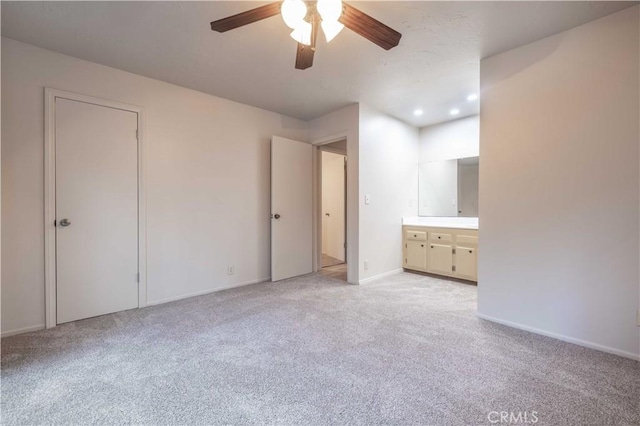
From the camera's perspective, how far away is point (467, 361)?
5.93 ft

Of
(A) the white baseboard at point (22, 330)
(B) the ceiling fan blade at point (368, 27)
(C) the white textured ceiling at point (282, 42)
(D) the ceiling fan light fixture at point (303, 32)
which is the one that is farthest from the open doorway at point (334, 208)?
(A) the white baseboard at point (22, 330)

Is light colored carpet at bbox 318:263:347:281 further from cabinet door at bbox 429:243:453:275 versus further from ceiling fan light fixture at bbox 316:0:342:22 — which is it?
ceiling fan light fixture at bbox 316:0:342:22

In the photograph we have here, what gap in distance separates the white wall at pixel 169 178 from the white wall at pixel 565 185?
103 inches

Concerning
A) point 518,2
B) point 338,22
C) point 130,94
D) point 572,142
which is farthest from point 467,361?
point 130,94

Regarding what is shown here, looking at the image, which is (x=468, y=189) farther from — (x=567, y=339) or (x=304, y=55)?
(x=304, y=55)

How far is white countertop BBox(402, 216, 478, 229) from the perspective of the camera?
13.3ft

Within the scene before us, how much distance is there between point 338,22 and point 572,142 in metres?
1.91

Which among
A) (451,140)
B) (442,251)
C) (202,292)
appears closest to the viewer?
(202,292)

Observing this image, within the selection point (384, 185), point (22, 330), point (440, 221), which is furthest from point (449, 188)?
point (22, 330)

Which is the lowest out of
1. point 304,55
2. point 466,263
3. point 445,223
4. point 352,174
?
point 466,263

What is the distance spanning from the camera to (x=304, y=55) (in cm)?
177

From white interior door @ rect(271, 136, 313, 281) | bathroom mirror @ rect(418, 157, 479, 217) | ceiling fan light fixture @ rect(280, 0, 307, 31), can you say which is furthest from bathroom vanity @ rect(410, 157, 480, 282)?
ceiling fan light fixture @ rect(280, 0, 307, 31)

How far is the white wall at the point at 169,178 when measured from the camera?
2186mm

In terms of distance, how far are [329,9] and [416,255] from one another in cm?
344
